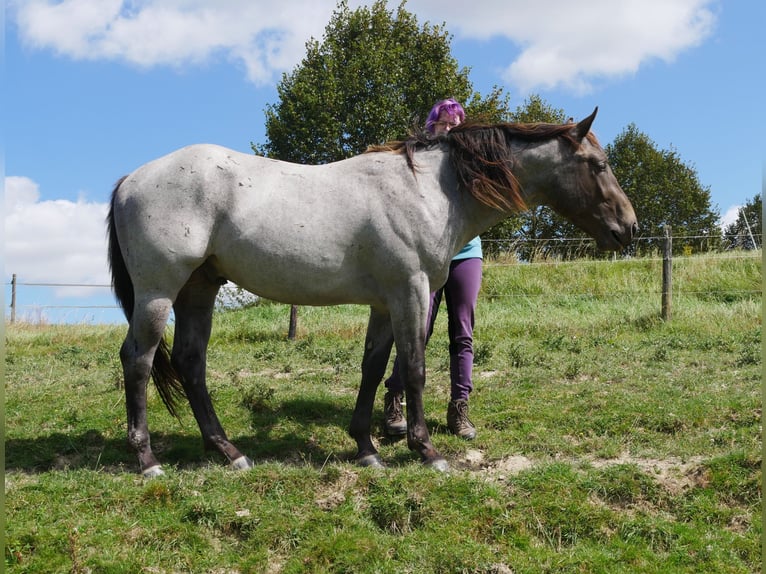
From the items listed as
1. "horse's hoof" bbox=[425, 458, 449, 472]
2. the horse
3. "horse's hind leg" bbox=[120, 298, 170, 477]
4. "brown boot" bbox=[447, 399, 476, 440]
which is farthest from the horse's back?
"brown boot" bbox=[447, 399, 476, 440]

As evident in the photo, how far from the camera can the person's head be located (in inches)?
232

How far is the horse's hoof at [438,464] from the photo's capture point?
15.5 ft

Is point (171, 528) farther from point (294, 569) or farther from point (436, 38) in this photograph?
point (436, 38)

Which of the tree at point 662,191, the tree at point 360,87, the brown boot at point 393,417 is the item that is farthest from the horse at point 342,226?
the tree at point 662,191

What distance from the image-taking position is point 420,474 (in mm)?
4434

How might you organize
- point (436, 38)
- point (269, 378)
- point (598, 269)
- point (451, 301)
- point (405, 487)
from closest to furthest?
1. point (405, 487)
2. point (451, 301)
3. point (269, 378)
4. point (598, 269)
5. point (436, 38)

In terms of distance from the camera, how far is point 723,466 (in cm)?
458

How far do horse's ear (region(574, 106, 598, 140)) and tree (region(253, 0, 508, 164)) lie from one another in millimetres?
18137

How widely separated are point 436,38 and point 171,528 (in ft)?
80.1

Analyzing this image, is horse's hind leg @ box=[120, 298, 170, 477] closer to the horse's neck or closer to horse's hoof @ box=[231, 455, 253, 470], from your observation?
horse's hoof @ box=[231, 455, 253, 470]

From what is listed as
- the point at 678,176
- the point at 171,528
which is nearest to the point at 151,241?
the point at 171,528

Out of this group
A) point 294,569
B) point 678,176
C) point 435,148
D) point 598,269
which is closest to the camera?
point 294,569

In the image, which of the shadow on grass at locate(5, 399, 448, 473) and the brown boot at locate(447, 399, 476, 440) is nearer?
the shadow on grass at locate(5, 399, 448, 473)

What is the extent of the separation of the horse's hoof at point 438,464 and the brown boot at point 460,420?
768 millimetres
